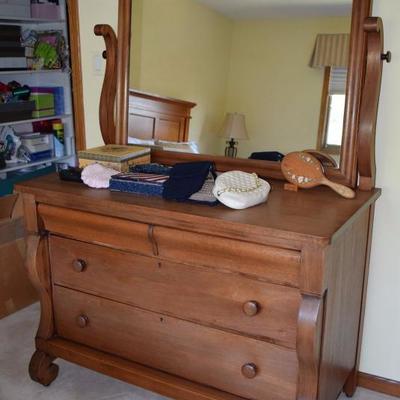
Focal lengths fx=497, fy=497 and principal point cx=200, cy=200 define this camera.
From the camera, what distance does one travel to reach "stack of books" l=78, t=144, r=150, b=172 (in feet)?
5.49

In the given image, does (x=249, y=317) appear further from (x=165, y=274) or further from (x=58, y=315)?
(x=58, y=315)

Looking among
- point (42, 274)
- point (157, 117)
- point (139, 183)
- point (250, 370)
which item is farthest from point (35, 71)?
point (250, 370)

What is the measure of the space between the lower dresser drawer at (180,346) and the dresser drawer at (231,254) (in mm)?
206

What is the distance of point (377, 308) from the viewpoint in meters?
1.78

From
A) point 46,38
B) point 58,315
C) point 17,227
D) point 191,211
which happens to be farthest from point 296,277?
point 46,38

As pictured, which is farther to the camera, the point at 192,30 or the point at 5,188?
the point at 5,188

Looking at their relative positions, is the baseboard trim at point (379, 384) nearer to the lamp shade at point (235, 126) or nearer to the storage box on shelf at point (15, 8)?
the lamp shade at point (235, 126)

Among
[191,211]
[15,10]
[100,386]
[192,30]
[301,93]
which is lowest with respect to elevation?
[100,386]

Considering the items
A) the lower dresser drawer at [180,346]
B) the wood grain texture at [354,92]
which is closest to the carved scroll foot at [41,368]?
the lower dresser drawer at [180,346]

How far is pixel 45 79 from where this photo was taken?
275 centimetres

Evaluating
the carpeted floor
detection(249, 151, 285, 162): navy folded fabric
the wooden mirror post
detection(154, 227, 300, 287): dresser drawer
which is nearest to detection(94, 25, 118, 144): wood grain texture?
the wooden mirror post

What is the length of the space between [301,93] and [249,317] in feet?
2.41

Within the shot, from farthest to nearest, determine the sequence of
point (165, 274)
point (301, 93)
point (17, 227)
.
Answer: point (17, 227) < point (301, 93) < point (165, 274)

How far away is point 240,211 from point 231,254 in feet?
0.38
